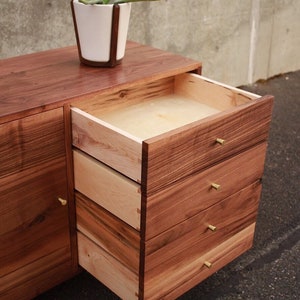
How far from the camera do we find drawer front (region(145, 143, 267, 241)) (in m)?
0.93

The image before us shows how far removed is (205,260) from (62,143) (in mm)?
424

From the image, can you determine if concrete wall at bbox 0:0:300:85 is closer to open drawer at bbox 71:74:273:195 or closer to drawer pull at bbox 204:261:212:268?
open drawer at bbox 71:74:273:195

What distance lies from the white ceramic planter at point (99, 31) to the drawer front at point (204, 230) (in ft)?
1.46

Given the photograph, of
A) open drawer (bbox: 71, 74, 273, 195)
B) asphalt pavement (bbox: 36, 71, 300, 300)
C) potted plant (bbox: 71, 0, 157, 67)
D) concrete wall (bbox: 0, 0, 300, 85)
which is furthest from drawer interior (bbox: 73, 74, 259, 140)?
concrete wall (bbox: 0, 0, 300, 85)

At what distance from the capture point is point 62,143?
1.02 m

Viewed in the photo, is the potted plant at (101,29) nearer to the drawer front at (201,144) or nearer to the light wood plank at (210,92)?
the light wood plank at (210,92)

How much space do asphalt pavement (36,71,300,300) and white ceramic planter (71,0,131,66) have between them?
22.5 inches

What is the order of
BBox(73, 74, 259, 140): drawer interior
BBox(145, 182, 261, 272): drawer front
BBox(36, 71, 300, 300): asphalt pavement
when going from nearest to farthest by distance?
BBox(145, 182, 261, 272): drawer front
BBox(73, 74, 259, 140): drawer interior
BBox(36, 71, 300, 300): asphalt pavement

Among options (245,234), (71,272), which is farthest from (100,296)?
(245,234)

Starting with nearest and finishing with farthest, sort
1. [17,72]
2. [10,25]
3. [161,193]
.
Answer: [161,193] → [17,72] → [10,25]

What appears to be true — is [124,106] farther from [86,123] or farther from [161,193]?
[161,193]

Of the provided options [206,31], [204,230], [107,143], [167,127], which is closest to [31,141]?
[107,143]

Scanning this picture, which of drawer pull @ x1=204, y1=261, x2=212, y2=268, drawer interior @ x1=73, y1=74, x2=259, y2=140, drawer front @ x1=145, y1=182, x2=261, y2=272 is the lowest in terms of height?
drawer pull @ x1=204, y1=261, x2=212, y2=268

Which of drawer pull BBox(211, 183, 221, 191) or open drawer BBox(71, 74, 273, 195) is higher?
open drawer BBox(71, 74, 273, 195)
